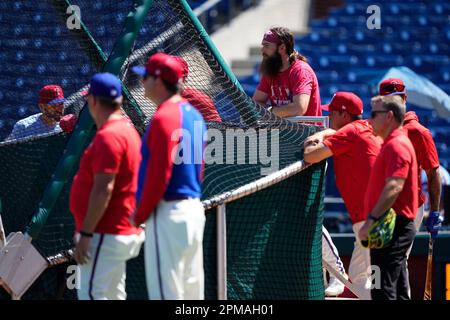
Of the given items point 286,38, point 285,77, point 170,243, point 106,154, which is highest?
point 286,38

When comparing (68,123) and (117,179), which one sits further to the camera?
(68,123)

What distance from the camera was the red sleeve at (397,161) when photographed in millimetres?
5570

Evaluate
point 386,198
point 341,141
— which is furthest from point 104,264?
point 341,141

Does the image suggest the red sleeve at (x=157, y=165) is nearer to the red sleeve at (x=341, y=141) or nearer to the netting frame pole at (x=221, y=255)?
the netting frame pole at (x=221, y=255)

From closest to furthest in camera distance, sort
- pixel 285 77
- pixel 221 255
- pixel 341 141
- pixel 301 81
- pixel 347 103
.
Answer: pixel 221 255 < pixel 341 141 < pixel 347 103 < pixel 301 81 < pixel 285 77

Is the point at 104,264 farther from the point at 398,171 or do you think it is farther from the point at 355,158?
the point at 355,158

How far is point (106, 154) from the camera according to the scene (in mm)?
4820

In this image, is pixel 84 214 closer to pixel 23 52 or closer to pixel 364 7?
pixel 23 52

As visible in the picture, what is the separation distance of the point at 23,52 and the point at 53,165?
1234 mm

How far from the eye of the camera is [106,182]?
15.8 feet

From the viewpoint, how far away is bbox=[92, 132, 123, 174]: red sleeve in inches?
189

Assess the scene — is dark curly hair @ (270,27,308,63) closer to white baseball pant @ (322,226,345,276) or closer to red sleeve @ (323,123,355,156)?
red sleeve @ (323,123,355,156)

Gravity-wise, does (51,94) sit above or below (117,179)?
above

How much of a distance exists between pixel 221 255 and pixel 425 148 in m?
1.78
